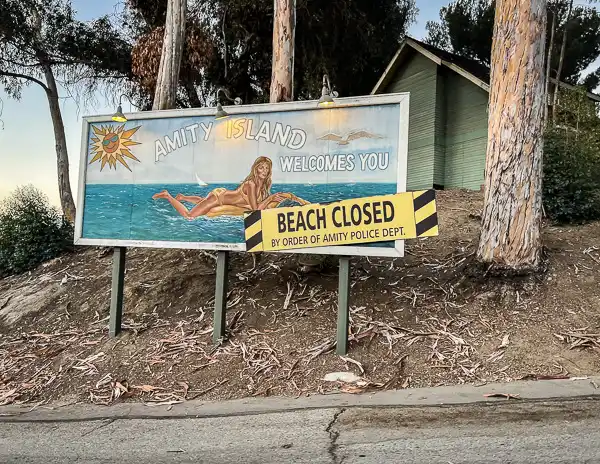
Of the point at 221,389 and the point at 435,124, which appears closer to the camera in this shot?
the point at 221,389

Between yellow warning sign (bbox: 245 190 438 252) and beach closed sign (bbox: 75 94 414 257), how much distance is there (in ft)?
0.05

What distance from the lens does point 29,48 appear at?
16.7 meters

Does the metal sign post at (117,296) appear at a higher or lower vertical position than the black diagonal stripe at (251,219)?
lower

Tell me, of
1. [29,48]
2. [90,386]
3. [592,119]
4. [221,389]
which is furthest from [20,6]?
[592,119]

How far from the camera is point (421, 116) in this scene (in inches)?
662

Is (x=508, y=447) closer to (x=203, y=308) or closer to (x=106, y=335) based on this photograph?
(x=203, y=308)

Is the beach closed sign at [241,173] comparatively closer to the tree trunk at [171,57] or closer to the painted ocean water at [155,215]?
the painted ocean water at [155,215]

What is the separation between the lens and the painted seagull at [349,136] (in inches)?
255

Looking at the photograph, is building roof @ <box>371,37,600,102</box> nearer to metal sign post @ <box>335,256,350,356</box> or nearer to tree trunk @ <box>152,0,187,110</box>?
tree trunk @ <box>152,0,187,110</box>

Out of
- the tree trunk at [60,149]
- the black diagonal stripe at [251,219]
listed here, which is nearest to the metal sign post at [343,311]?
the black diagonal stripe at [251,219]

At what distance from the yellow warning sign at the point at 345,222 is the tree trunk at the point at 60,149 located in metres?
9.33

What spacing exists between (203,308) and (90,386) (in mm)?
2057

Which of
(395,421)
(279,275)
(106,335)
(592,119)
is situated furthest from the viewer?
(592,119)

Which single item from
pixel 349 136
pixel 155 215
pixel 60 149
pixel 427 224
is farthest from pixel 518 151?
pixel 60 149
